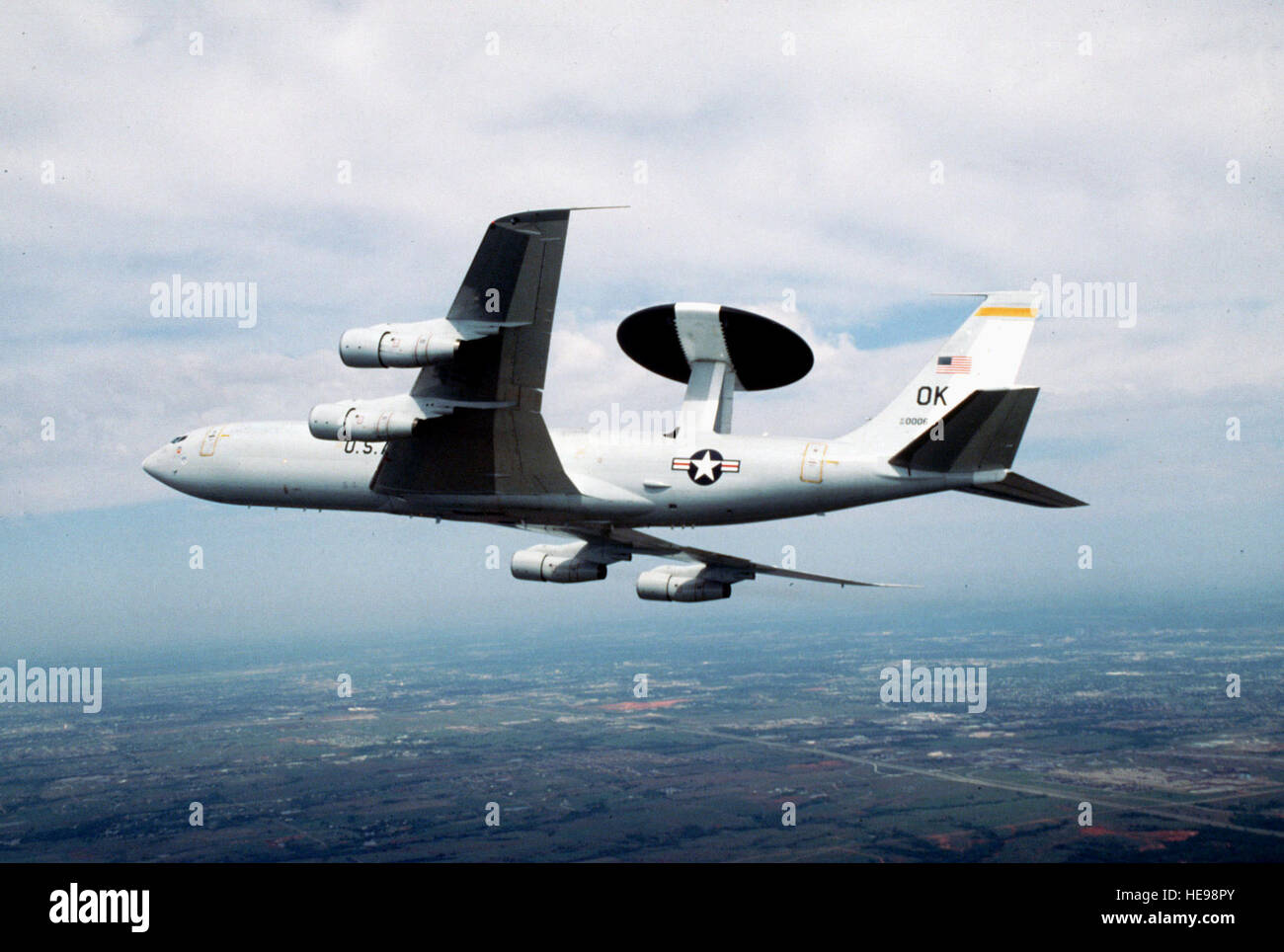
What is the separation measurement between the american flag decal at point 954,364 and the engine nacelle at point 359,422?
1646cm

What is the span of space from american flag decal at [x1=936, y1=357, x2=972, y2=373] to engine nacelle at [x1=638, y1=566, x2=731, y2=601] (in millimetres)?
10965

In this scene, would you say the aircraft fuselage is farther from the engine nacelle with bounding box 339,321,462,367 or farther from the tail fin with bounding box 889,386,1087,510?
the engine nacelle with bounding box 339,321,462,367

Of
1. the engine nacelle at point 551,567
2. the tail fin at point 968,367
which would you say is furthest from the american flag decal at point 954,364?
the engine nacelle at point 551,567

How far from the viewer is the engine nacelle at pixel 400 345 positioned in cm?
2964

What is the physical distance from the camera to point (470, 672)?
630 ft

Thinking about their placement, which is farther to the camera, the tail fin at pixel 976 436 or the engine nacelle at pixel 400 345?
the engine nacelle at pixel 400 345

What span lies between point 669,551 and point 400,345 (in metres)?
15.1

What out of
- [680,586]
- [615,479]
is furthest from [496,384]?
[680,586]

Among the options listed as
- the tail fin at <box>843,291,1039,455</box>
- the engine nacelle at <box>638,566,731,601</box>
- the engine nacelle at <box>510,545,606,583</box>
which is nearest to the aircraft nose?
the engine nacelle at <box>510,545,606,583</box>

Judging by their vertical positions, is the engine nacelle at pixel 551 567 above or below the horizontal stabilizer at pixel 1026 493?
below

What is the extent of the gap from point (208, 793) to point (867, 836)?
62373 millimetres

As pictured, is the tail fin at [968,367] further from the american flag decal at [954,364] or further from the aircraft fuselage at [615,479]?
the aircraft fuselage at [615,479]
